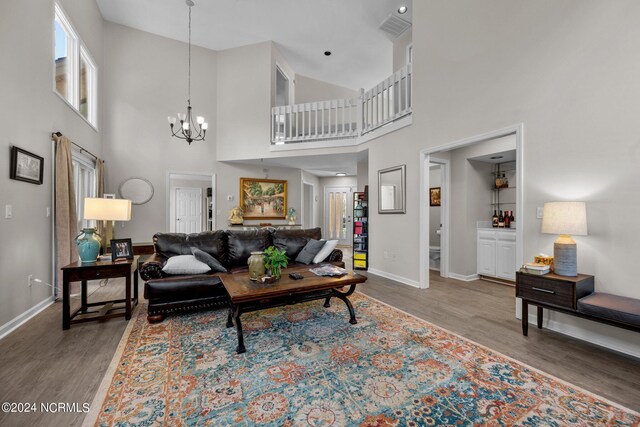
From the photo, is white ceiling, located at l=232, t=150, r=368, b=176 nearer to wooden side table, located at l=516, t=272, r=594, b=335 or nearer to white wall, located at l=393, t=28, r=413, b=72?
white wall, located at l=393, t=28, r=413, b=72

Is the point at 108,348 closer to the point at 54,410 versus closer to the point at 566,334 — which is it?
the point at 54,410

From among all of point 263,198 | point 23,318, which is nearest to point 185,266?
point 23,318

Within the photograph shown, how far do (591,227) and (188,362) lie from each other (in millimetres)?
3544

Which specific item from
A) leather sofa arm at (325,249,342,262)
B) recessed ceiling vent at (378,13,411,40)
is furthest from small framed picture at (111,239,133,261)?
recessed ceiling vent at (378,13,411,40)

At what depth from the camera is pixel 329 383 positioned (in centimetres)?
181

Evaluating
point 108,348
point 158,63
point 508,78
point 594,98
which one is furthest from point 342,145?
point 108,348

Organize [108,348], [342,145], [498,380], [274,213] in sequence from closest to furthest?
[498,380] → [108,348] → [342,145] → [274,213]

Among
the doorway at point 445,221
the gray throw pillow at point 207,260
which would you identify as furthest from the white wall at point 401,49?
the gray throw pillow at point 207,260

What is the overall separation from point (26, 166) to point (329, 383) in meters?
3.64

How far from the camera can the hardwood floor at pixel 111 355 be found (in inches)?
67.1

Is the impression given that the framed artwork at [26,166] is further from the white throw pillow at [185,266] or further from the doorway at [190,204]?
the doorway at [190,204]

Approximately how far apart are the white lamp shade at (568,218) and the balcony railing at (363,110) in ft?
8.48

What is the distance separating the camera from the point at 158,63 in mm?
5941

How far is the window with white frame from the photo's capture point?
446 cm
